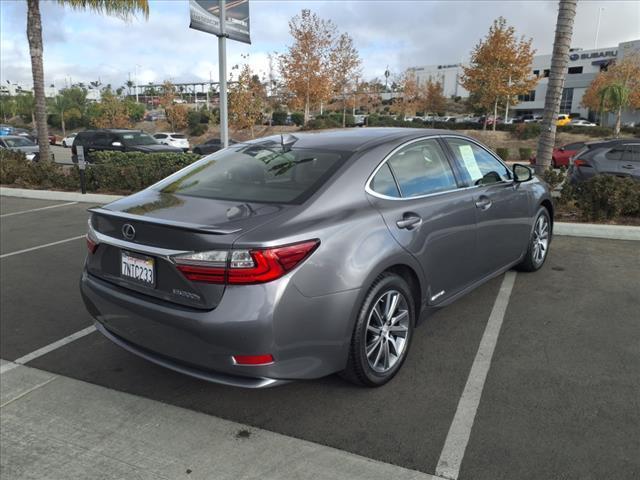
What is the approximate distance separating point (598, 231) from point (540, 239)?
215 cm

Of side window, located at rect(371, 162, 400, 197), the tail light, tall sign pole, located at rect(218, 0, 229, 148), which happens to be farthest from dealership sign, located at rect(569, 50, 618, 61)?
the tail light

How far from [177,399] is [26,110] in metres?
79.3

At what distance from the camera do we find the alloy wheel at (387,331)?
10.3 ft

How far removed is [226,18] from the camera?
10.8 m

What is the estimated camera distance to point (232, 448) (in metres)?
2.73

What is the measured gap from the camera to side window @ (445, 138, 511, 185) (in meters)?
4.18

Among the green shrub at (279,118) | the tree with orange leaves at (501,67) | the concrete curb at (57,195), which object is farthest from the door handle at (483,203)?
the green shrub at (279,118)

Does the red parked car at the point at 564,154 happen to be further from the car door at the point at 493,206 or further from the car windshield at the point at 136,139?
the car door at the point at 493,206

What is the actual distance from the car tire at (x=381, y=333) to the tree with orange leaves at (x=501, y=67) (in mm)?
34419

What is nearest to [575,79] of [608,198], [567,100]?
[567,100]

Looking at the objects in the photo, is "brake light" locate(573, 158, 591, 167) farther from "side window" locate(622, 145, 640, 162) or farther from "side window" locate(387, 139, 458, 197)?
"side window" locate(387, 139, 458, 197)

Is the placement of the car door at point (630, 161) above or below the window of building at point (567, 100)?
below

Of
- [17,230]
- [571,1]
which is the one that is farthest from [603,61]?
[17,230]

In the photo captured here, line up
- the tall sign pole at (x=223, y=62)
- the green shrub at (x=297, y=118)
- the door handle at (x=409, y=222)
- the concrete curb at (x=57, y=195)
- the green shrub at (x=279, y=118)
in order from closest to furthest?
the door handle at (x=409, y=222)
the tall sign pole at (x=223, y=62)
the concrete curb at (x=57, y=195)
the green shrub at (x=297, y=118)
the green shrub at (x=279, y=118)
